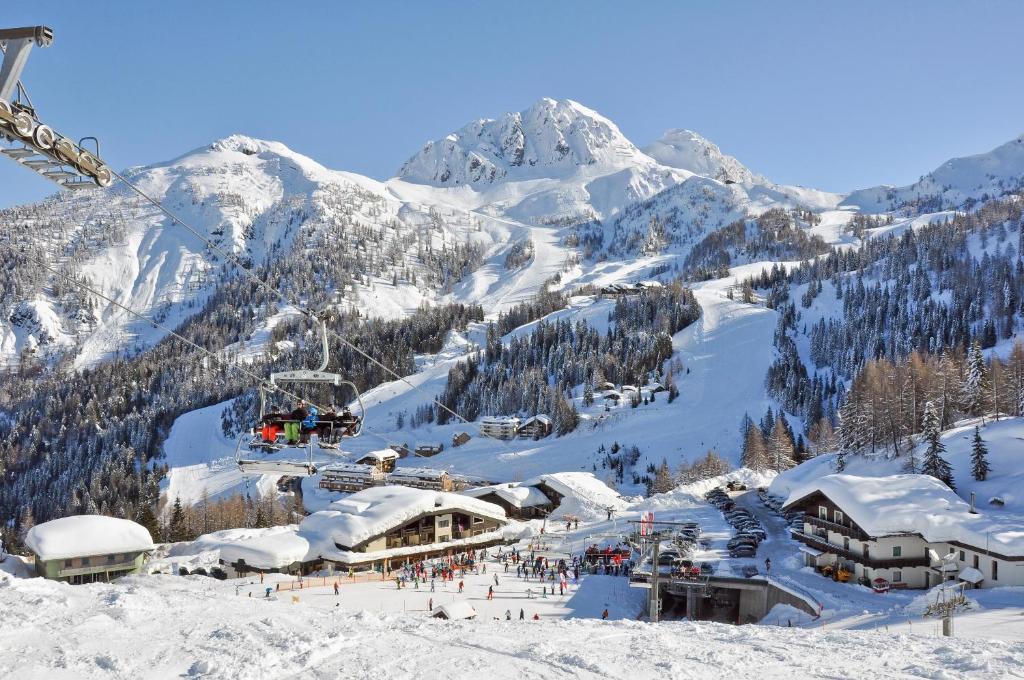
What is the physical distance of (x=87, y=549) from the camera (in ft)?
124

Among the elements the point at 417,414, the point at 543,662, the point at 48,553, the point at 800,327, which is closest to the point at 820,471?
the point at 543,662

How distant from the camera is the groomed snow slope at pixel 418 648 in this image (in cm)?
1486

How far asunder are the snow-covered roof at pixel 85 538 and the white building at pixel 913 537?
3801cm

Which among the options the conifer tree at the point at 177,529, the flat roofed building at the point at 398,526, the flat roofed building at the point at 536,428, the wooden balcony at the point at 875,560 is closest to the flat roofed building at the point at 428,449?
the flat roofed building at the point at 536,428

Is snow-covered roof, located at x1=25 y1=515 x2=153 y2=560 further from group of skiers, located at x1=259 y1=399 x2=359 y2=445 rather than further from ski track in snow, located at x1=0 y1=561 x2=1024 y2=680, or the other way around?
group of skiers, located at x1=259 y1=399 x2=359 y2=445

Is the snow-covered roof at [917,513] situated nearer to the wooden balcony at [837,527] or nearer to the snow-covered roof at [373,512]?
the wooden balcony at [837,527]

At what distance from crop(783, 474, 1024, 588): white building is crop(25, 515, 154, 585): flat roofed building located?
1497 inches

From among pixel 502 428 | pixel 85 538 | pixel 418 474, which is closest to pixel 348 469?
pixel 418 474

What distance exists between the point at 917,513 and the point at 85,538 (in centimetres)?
4330

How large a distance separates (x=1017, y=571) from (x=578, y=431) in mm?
69209

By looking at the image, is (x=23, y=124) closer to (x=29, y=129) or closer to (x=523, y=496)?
(x=29, y=129)

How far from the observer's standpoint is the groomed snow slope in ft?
48.8

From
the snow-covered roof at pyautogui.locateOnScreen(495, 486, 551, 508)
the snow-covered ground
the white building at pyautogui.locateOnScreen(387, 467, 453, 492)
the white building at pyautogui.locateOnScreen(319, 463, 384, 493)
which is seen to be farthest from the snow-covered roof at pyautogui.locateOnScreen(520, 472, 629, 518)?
the snow-covered ground

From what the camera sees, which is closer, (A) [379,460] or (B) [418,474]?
(B) [418,474]
